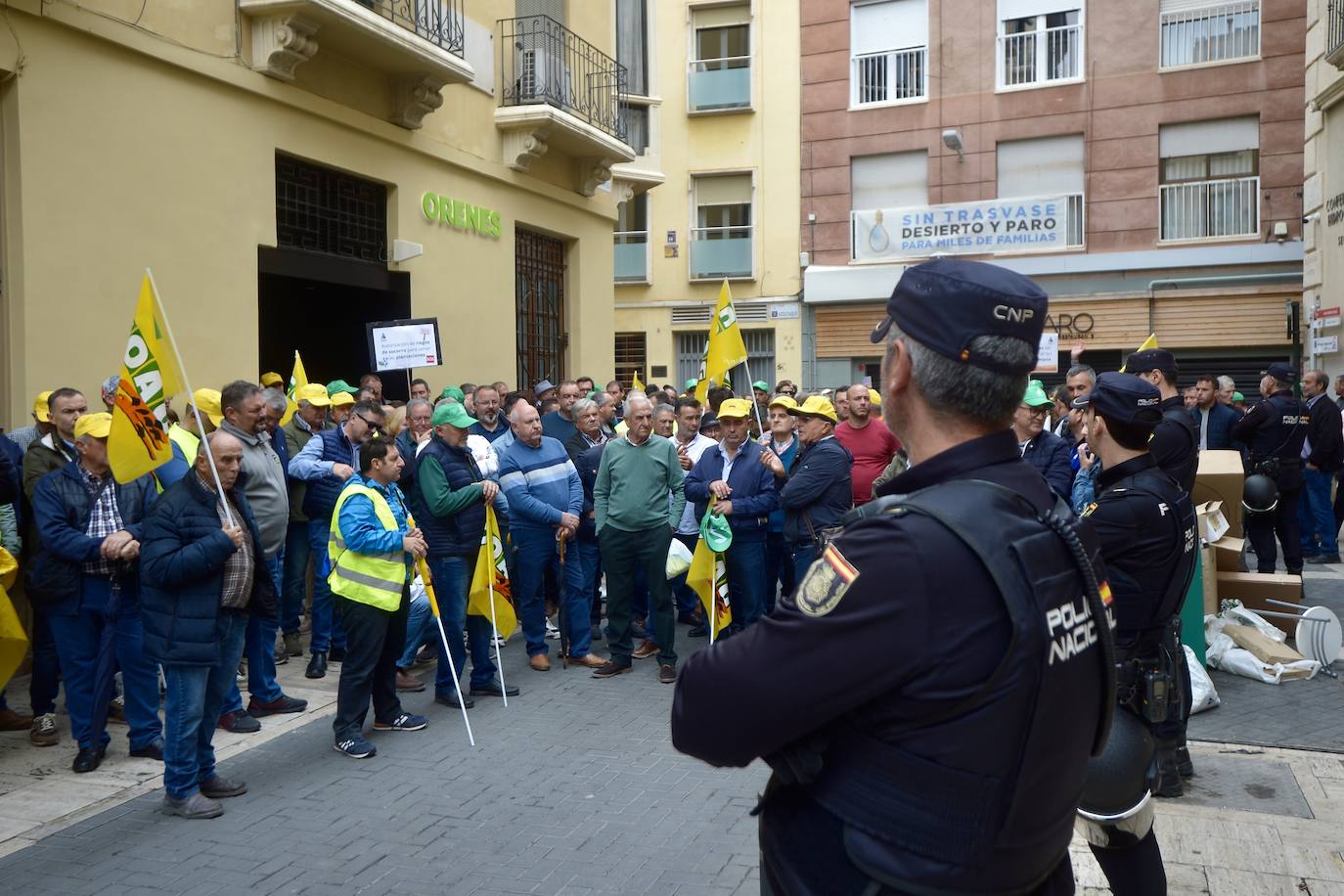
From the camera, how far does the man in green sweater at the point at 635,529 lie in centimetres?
877

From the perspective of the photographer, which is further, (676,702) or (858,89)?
(858,89)

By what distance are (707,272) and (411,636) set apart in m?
21.0

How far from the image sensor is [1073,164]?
25.5 metres

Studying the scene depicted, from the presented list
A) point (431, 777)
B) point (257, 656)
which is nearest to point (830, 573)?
point (431, 777)

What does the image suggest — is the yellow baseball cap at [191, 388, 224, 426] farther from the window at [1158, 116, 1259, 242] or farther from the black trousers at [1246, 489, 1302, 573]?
the window at [1158, 116, 1259, 242]

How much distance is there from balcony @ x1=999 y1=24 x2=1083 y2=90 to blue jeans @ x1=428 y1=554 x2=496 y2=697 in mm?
21589

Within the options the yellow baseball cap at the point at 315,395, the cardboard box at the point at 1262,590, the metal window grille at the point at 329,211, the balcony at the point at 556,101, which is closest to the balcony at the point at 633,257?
the balcony at the point at 556,101

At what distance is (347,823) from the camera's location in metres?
5.60

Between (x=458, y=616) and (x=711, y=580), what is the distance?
2033 millimetres

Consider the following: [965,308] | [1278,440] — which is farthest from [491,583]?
[1278,440]

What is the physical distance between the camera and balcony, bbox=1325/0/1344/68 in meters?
15.8

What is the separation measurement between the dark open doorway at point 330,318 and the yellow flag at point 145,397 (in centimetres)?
687

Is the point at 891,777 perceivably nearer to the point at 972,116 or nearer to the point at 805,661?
the point at 805,661

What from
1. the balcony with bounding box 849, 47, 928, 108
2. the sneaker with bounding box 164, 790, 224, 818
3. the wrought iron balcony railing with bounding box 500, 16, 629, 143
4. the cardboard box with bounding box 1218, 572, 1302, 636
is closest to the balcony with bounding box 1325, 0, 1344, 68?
the wrought iron balcony railing with bounding box 500, 16, 629, 143
